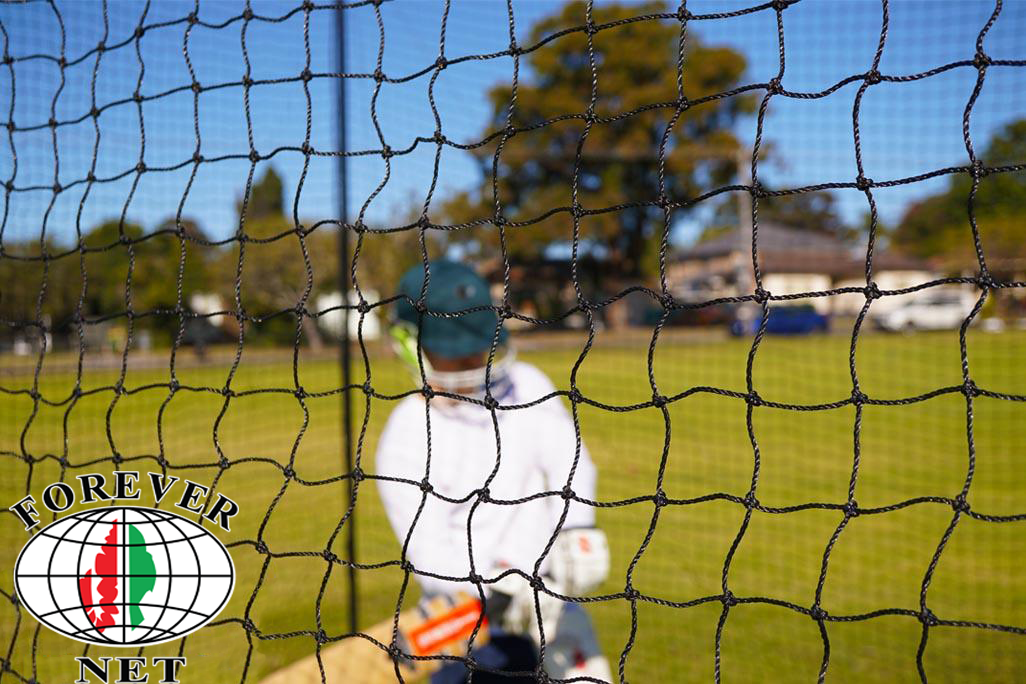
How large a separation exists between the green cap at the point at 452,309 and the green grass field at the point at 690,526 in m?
0.51

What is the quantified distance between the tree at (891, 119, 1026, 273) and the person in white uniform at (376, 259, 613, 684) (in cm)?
681

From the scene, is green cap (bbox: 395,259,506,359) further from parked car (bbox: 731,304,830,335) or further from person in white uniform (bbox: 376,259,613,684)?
parked car (bbox: 731,304,830,335)

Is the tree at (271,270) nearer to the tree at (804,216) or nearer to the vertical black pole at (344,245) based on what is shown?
the vertical black pole at (344,245)

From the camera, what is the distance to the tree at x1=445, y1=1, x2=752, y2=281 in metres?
15.7

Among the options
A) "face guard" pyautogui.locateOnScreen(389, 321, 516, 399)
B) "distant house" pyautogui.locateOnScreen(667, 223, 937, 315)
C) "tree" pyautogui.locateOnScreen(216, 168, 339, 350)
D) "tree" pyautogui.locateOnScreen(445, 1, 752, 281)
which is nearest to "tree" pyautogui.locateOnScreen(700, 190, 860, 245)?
"distant house" pyautogui.locateOnScreen(667, 223, 937, 315)

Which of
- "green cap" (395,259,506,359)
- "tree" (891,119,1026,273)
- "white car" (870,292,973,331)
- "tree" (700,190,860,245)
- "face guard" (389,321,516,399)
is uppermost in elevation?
"tree" (700,190,860,245)

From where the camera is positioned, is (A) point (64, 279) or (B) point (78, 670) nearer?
(B) point (78, 670)

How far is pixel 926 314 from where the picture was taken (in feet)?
37.8

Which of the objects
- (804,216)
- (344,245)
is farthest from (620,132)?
(344,245)

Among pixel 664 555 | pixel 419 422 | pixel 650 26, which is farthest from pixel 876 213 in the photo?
A: pixel 650 26

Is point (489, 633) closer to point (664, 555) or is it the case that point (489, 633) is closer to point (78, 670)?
point (78, 670)

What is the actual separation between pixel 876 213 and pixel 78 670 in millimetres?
2426

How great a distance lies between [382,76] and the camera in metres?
1.58

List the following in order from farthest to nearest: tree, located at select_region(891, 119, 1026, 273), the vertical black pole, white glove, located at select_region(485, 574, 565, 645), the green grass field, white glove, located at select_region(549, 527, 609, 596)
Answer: tree, located at select_region(891, 119, 1026, 273), the vertical black pole, the green grass field, white glove, located at select_region(549, 527, 609, 596), white glove, located at select_region(485, 574, 565, 645)
